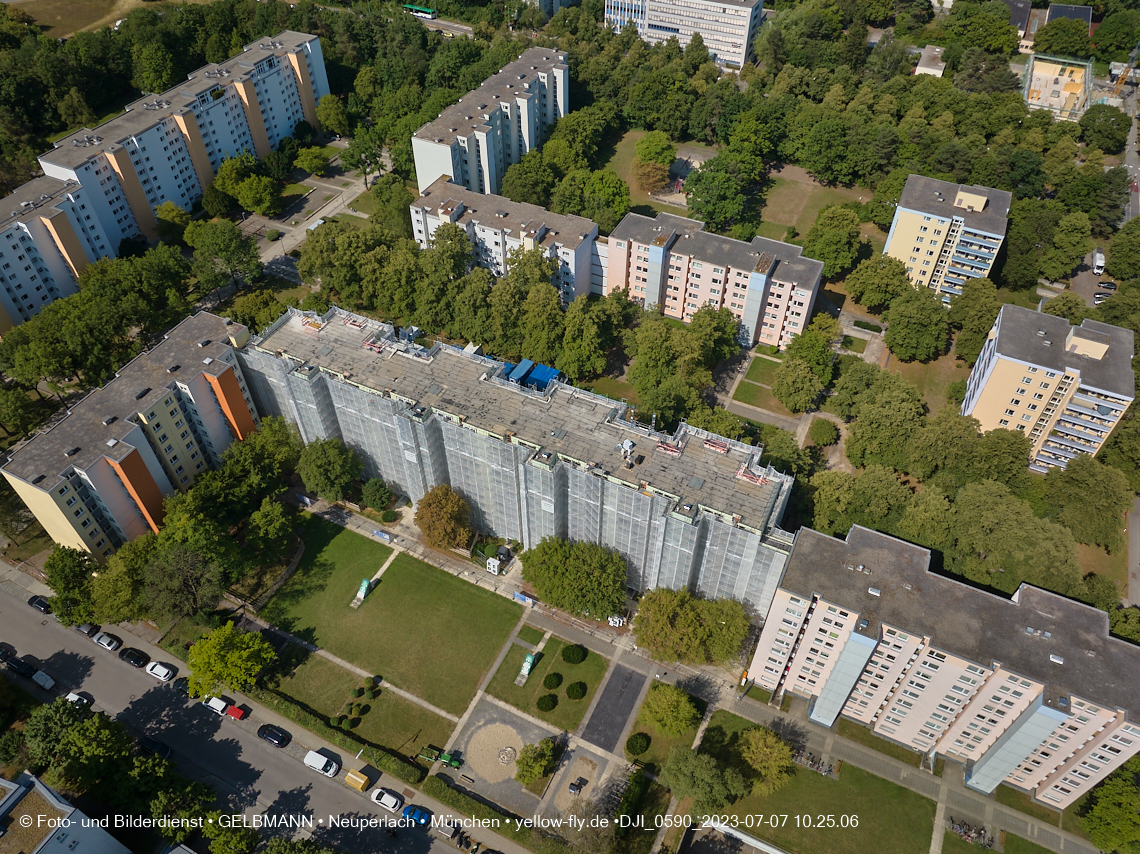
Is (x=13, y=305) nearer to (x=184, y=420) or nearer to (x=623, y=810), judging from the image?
(x=184, y=420)

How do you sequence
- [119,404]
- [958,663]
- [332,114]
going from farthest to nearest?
[332,114]
[119,404]
[958,663]

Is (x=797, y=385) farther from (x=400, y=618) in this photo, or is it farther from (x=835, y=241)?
(x=400, y=618)

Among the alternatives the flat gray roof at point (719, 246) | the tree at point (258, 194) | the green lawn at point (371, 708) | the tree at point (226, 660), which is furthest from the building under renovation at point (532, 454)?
the tree at point (258, 194)

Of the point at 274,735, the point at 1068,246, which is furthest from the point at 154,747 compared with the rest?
the point at 1068,246

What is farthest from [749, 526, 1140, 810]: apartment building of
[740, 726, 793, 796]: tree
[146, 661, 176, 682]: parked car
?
[146, 661, 176, 682]: parked car

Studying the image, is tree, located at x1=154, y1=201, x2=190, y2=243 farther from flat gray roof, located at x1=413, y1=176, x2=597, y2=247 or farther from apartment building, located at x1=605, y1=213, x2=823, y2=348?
apartment building, located at x1=605, y1=213, x2=823, y2=348

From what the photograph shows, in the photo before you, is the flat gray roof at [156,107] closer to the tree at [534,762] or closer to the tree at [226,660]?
the tree at [226,660]
